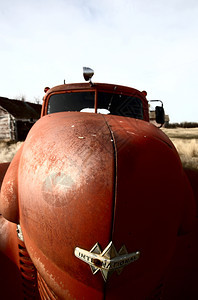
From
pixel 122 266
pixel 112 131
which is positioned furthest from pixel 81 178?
pixel 122 266

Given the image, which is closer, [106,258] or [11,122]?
[106,258]

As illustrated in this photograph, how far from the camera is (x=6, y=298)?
4.63ft

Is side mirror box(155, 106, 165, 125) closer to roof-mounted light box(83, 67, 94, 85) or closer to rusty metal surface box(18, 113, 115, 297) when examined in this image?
roof-mounted light box(83, 67, 94, 85)

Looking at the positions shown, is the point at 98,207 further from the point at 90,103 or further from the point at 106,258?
the point at 90,103

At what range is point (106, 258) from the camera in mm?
759

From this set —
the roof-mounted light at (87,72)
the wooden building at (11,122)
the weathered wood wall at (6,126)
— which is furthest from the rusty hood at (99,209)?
the weathered wood wall at (6,126)

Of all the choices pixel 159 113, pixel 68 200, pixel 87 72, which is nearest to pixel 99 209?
pixel 68 200

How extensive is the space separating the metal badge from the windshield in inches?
66.8

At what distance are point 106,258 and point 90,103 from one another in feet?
5.80

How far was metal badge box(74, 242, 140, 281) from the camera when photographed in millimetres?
760

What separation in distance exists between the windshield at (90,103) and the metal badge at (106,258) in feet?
5.56

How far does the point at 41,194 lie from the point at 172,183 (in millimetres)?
718

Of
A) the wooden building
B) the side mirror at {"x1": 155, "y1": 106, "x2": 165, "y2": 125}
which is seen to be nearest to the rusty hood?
the side mirror at {"x1": 155, "y1": 106, "x2": 165, "y2": 125}

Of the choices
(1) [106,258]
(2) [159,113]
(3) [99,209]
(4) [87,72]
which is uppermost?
(4) [87,72]
